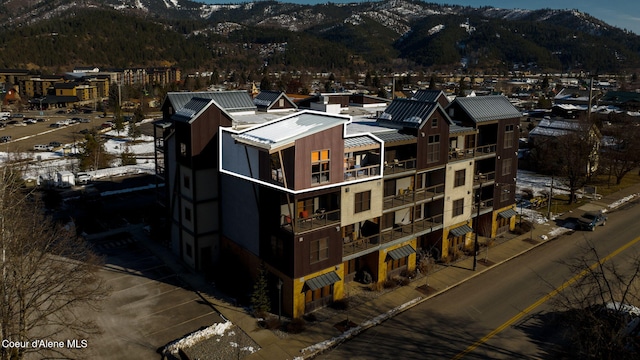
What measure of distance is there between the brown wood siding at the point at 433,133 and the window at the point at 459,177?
2.24m

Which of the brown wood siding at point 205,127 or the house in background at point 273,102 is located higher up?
the house in background at point 273,102

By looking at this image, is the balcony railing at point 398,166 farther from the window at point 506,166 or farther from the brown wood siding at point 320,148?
the window at point 506,166

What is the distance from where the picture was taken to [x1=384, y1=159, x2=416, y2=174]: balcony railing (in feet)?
105

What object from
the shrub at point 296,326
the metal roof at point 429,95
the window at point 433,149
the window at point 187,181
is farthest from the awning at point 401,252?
the metal roof at point 429,95

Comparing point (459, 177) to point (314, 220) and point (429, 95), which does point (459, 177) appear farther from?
point (314, 220)

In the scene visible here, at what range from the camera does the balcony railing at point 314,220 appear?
27.1 m

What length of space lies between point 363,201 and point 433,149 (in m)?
7.58

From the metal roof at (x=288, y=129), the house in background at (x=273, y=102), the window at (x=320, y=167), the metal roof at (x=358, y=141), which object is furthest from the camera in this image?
the house in background at (x=273, y=102)

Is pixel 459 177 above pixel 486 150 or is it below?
below

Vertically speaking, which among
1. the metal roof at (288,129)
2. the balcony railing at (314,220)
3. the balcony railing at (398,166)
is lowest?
the balcony railing at (314,220)

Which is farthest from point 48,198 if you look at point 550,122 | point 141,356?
point 550,122

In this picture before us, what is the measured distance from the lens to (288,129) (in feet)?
87.4

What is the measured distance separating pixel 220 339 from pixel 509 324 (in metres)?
16.3

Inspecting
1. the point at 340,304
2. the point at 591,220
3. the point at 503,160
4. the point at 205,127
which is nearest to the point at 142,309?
the point at 340,304
